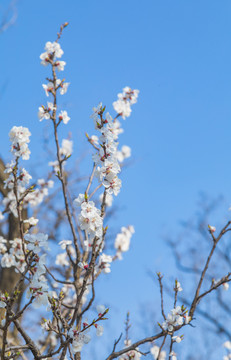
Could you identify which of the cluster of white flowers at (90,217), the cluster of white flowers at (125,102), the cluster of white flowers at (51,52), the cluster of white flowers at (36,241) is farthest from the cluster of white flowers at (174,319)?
the cluster of white flowers at (51,52)

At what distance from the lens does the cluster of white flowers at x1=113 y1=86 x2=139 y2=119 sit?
3.50 meters

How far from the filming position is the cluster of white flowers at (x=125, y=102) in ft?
11.5

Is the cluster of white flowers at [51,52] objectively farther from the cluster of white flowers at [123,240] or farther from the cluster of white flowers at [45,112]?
the cluster of white flowers at [123,240]

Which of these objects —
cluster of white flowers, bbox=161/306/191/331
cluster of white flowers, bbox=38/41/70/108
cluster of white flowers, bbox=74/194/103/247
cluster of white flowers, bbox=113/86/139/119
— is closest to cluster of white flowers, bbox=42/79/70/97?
cluster of white flowers, bbox=38/41/70/108

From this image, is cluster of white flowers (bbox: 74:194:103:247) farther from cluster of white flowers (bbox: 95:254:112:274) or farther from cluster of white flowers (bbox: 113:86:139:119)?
cluster of white flowers (bbox: 113:86:139:119)

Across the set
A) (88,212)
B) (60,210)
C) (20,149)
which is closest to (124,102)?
(20,149)

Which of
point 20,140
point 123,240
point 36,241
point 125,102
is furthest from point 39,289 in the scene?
point 123,240

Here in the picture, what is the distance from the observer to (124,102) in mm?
3557

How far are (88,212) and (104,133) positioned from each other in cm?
45

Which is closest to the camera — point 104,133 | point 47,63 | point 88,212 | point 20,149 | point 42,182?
point 88,212

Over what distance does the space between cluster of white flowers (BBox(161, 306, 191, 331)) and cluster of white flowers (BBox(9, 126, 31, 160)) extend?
144cm

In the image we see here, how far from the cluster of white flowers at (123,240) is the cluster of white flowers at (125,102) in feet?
5.47

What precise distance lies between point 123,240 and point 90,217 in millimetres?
2693

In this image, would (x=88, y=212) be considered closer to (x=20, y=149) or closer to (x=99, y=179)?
(x=99, y=179)
